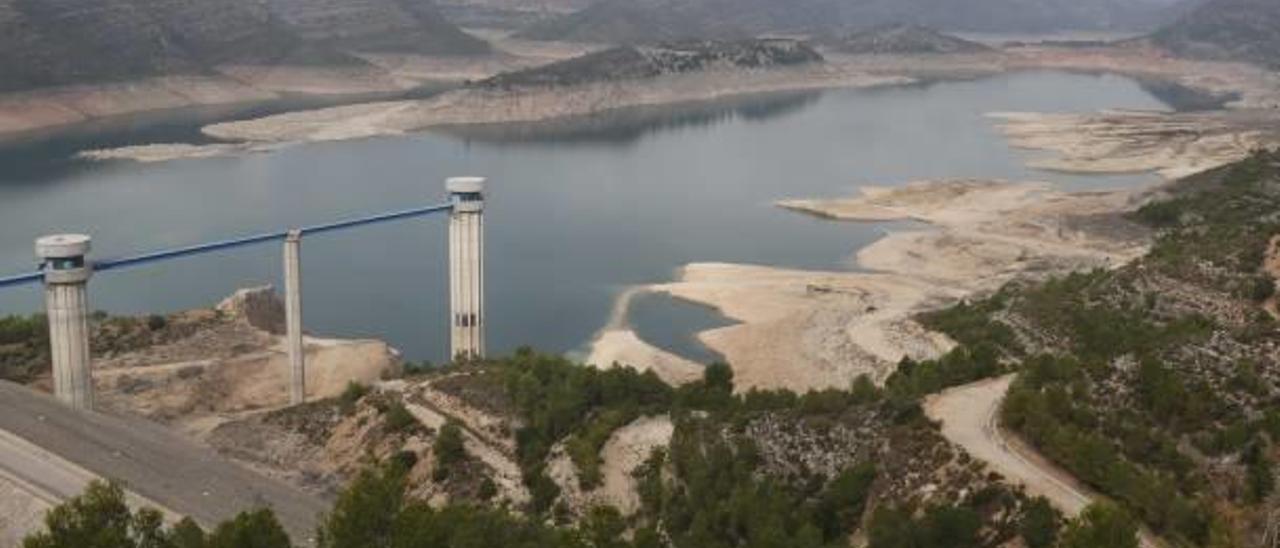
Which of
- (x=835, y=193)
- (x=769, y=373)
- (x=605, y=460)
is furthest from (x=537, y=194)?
(x=605, y=460)

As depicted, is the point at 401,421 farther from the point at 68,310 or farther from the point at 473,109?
the point at 473,109

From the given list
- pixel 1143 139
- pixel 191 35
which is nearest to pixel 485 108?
pixel 191 35

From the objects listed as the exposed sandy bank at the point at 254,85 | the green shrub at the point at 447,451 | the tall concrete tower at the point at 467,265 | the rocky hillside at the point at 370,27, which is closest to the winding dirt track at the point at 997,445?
the green shrub at the point at 447,451

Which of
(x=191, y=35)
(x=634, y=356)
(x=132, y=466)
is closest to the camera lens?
(x=132, y=466)

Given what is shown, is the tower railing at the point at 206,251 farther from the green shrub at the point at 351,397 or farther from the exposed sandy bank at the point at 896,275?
the exposed sandy bank at the point at 896,275

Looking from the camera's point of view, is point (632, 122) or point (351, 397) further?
point (632, 122)

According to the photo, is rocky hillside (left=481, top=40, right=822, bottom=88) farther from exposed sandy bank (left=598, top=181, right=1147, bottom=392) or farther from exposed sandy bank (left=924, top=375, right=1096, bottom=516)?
exposed sandy bank (left=924, top=375, right=1096, bottom=516)

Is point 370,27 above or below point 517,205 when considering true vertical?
above
